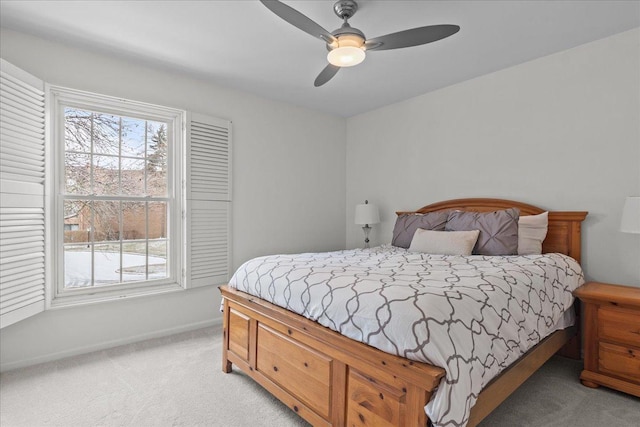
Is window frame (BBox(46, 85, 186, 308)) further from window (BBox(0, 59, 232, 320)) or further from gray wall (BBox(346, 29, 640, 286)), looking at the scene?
gray wall (BBox(346, 29, 640, 286))

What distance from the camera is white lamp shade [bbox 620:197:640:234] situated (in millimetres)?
2342

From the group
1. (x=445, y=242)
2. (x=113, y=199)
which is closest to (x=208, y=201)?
(x=113, y=199)

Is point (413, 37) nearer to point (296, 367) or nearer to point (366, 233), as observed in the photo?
point (296, 367)

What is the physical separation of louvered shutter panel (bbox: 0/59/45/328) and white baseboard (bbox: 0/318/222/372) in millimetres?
425

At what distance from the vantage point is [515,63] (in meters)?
3.21

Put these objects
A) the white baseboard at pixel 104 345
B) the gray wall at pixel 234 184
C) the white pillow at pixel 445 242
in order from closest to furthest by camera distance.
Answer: the white baseboard at pixel 104 345 < the gray wall at pixel 234 184 < the white pillow at pixel 445 242

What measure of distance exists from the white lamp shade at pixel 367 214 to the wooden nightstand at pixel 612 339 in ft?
7.33

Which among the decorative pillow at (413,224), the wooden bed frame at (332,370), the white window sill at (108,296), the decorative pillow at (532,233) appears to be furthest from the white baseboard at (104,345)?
the decorative pillow at (532,233)

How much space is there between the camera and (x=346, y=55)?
7.20ft

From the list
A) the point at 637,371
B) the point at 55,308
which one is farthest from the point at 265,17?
the point at 637,371

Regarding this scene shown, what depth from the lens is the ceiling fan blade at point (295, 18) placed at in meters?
1.82

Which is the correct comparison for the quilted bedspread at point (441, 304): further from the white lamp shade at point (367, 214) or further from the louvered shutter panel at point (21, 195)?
the white lamp shade at point (367, 214)

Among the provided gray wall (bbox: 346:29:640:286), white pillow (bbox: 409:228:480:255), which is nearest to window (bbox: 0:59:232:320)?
white pillow (bbox: 409:228:480:255)

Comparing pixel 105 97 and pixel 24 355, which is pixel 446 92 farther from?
pixel 24 355
